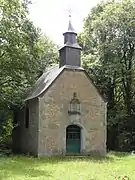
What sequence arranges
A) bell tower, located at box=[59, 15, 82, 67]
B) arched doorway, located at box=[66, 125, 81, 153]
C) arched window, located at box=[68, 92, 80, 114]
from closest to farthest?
arched doorway, located at box=[66, 125, 81, 153], arched window, located at box=[68, 92, 80, 114], bell tower, located at box=[59, 15, 82, 67]

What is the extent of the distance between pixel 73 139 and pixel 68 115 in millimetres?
2122

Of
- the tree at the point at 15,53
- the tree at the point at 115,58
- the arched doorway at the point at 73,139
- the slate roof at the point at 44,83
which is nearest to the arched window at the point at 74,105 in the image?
the arched doorway at the point at 73,139

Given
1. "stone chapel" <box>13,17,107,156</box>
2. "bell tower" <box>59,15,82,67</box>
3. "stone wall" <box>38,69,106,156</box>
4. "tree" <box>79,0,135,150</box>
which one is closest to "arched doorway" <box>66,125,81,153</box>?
"stone chapel" <box>13,17,107,156</box>

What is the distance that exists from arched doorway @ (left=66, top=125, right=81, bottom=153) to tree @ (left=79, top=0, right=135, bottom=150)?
923 centimetres

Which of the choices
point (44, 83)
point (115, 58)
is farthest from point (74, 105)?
point (115, 58)

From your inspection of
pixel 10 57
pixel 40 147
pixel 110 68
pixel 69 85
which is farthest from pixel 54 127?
pixel 110 68

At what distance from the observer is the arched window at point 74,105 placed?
28941 mm

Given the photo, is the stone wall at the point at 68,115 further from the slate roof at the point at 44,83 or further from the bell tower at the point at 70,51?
the bell tower at the point at 70,51

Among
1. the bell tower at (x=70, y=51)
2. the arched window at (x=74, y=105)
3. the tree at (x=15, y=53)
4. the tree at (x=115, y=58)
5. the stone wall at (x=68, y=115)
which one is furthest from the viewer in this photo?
the tree at (x=115, y=58)

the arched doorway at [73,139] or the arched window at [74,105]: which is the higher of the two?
the arched window at [74,105]

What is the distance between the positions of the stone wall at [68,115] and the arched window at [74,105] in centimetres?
27

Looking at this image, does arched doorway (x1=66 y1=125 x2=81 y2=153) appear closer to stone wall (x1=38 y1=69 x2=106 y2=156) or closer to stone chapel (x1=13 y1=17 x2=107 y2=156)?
stone chapel (x1=13 y1=17 x2=107 y2=156)

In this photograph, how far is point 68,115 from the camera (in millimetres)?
28766

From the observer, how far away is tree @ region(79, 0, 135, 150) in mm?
37625
